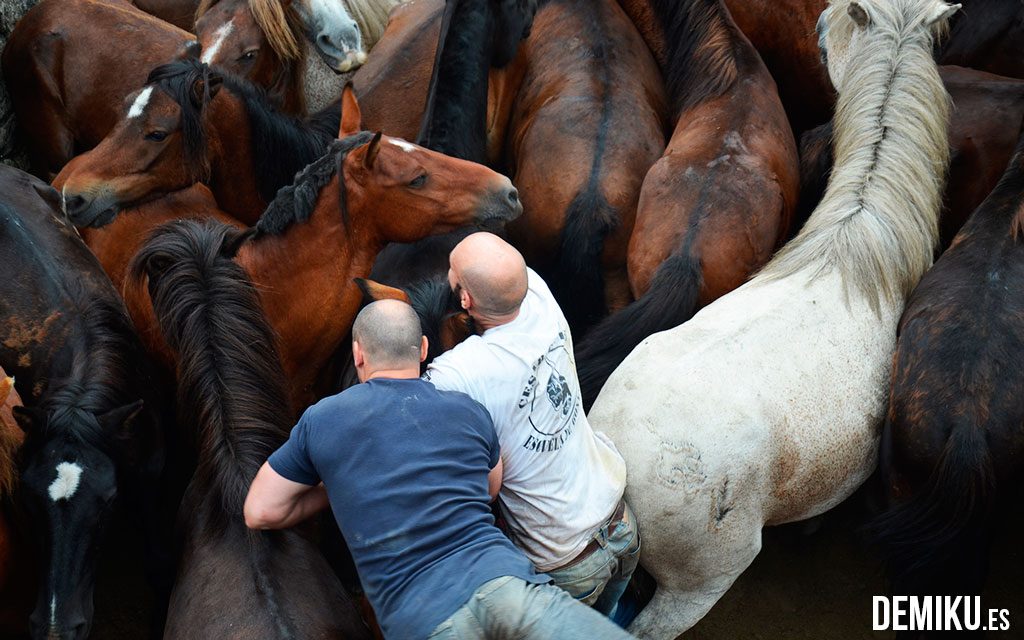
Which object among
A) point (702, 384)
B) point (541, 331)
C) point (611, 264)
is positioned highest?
point (541, 331)

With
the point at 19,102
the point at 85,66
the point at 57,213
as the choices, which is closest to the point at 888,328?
the point at 57,213

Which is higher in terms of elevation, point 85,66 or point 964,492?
point 85,66

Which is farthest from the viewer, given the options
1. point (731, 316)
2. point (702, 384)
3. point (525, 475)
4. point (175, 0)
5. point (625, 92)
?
point (175, 0)

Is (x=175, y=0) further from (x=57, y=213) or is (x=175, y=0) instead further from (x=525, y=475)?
(x=525, y=475)

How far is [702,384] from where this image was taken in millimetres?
3057

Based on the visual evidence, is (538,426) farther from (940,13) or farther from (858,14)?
(940,13)

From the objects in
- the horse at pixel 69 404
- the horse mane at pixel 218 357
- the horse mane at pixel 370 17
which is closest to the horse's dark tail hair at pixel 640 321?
the horse mane at pixel 218 357

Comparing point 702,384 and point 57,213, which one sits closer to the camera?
point 702,384

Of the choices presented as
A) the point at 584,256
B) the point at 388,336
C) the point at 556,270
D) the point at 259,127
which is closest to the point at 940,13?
the point at 584,256

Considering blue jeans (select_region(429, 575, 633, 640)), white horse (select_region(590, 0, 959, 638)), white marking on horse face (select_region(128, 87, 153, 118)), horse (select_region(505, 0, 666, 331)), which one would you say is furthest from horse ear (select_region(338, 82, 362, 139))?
blue jeans (select_region(429, 575, 633, 640))

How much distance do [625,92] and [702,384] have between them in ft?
6.54

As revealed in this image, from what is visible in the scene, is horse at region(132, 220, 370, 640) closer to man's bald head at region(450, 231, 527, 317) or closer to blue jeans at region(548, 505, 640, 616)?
blue jeans at region(548, 505, 640, 616)

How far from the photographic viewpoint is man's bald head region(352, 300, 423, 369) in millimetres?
2420

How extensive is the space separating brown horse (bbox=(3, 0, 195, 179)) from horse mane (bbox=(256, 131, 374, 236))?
208cm
